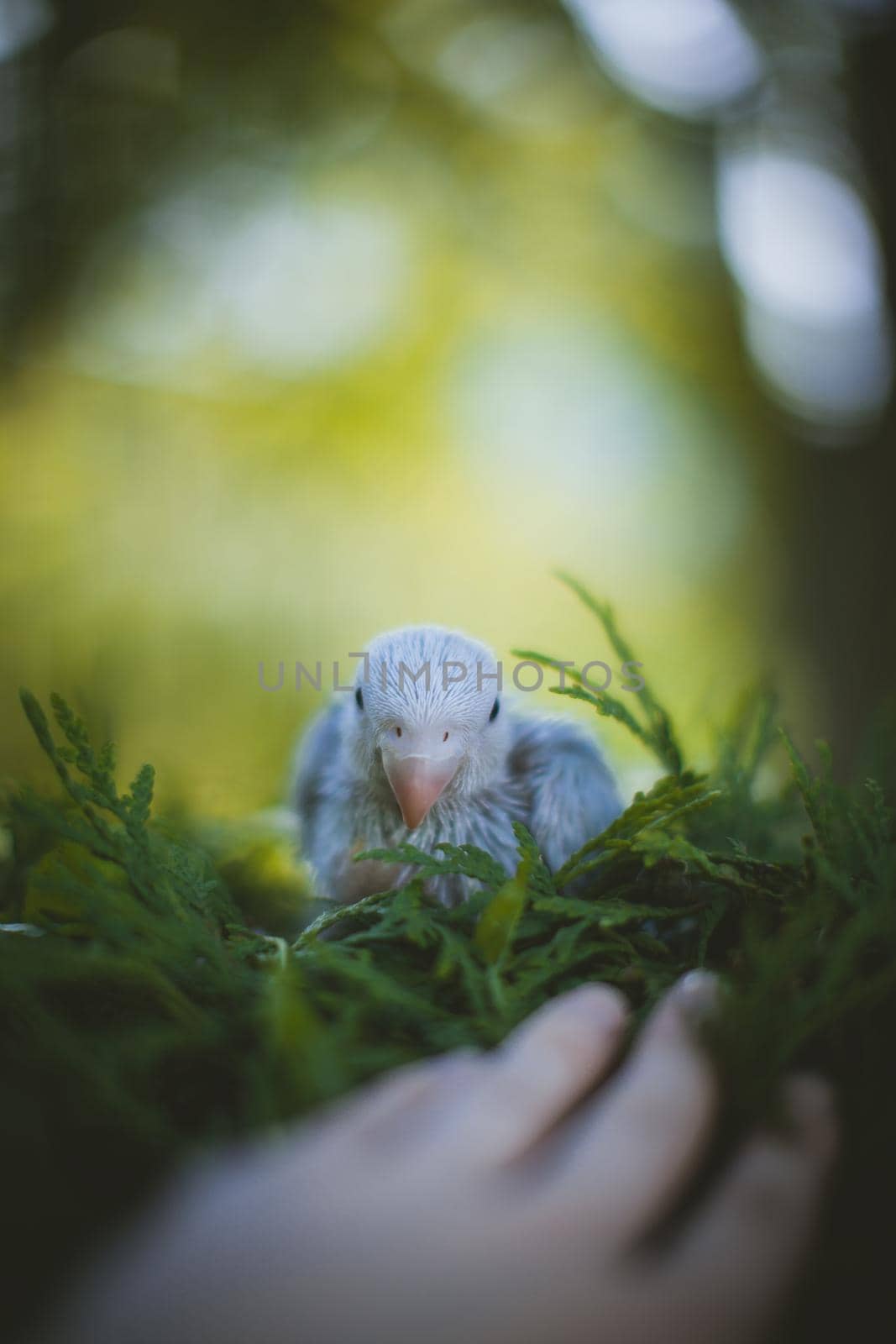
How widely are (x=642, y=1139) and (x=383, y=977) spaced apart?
15 cm

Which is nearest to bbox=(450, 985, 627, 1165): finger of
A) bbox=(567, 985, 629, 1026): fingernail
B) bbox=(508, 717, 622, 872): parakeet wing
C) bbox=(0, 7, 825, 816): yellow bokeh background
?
bbox=(567, 985, 629, 1026): fingernail

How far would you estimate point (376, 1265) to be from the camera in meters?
0.27

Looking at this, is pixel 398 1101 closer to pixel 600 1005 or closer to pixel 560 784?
pixel 600 1005

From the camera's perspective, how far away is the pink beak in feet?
2.07

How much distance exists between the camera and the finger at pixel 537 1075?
31 centimetres

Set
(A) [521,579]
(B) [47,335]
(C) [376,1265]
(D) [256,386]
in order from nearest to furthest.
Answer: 1. (C) [376,1265]
2. (B) [47,335]
3. (D) [256,386]
4. (A) [521,579]

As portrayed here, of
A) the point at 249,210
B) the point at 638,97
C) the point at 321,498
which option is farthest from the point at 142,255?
the point at 638,97

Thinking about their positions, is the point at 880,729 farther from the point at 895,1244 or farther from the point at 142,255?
the point at 142,255

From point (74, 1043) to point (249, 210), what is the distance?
2.62 m

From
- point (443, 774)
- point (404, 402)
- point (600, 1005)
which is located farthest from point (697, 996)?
point (404, 402)

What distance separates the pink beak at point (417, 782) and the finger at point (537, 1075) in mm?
250

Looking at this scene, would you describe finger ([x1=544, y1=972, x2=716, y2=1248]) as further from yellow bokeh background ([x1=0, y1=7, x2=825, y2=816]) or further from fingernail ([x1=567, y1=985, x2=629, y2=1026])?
yellow bokeh background ([x1=0, y1=7, x2=825, y2=816])

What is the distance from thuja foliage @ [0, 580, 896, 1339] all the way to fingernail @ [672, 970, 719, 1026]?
1 centimetres

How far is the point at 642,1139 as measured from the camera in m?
0.32
